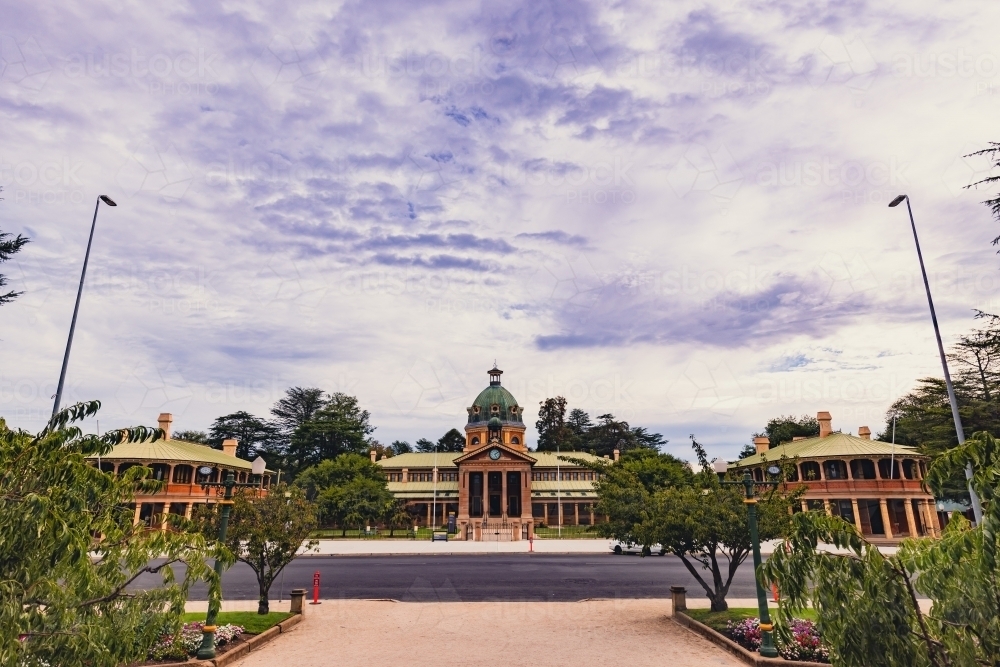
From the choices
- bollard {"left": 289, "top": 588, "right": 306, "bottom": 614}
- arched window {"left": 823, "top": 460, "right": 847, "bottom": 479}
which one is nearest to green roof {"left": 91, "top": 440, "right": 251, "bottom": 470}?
bollard {"left": 289, "top": 588, "right": 306, "bottom": 614}

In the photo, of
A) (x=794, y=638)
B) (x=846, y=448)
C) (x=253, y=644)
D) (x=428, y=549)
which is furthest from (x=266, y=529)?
(x=846, y=448)

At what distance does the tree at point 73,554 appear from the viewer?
5.24 meters

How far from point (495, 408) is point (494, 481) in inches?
522

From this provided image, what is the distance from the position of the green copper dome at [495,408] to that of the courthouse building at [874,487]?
43.1 meters

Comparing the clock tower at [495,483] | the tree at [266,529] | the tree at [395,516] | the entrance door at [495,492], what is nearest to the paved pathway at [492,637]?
the tree at [266,529]

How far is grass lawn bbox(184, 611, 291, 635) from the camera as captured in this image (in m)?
16.0

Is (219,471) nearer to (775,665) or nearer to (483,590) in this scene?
(483,590)

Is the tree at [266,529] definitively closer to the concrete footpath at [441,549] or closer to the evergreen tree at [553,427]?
the concrete footpath at [441,549]

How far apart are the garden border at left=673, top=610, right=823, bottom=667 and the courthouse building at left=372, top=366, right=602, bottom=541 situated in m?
46.5

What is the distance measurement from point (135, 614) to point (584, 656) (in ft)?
34.8

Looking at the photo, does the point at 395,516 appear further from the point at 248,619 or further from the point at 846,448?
the point at 846,448

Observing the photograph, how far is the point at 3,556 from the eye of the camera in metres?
5.21

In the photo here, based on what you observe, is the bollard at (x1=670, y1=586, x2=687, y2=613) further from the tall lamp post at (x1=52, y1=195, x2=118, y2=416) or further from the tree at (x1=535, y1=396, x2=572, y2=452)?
the tree at (x1=535, y1=396, x2=572, y2=452)

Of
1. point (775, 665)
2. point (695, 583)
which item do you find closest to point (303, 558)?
point (695, 583)
